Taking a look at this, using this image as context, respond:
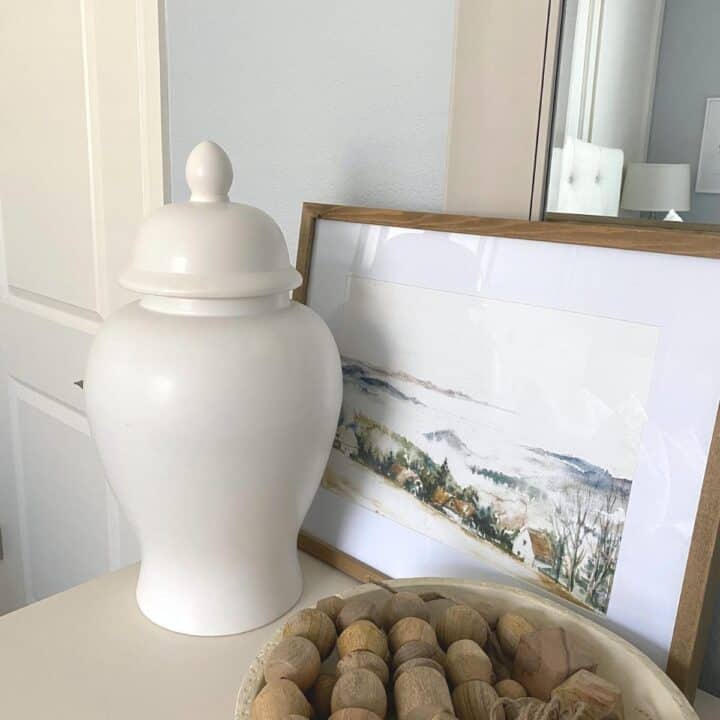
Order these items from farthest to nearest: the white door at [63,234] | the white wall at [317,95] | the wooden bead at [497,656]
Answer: the white door at [63,234] < the white wall at [317,95] < the wooden bead at [497,656]

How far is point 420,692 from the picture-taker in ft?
1.45

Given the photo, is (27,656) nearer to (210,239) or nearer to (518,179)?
(210,239)

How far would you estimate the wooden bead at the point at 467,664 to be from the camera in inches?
18.6

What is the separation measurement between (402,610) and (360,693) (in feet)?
0.30

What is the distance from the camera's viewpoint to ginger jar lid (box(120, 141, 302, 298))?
22.0 inches

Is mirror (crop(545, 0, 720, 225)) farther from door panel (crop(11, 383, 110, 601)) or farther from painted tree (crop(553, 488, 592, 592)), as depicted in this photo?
door panel (crop(11, 383, 110, 601))

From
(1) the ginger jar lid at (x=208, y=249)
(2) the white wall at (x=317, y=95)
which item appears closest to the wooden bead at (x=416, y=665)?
(1) the ginger jar lid at (x=208, y=249)

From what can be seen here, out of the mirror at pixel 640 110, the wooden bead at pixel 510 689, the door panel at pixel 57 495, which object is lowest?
the door panel at pixel 57 495

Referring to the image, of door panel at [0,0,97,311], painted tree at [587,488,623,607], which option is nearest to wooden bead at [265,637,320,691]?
painted tree at [587,488,623,607]

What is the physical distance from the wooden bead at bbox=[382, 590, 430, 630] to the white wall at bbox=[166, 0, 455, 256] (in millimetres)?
350

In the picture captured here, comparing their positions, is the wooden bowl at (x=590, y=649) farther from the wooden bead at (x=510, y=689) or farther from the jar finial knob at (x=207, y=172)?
the jar finial knob at (x=207, y=172)

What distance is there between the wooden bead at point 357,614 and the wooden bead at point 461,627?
0.04m

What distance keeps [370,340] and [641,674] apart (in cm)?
35

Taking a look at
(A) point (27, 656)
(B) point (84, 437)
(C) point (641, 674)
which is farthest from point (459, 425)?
(B) point (84, 437)
